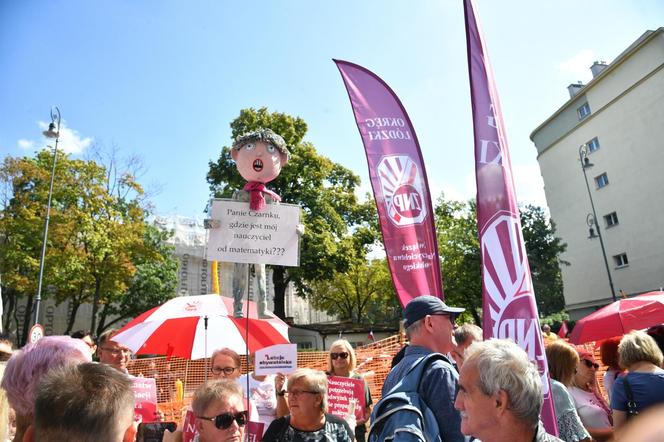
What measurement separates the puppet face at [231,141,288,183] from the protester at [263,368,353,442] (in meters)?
2.18

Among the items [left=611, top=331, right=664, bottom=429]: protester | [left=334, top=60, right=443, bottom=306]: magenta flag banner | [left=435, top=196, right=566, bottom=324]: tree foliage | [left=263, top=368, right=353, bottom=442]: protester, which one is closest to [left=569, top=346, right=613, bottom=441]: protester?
[left=611, top=331, right=664, bottom=429]: protester

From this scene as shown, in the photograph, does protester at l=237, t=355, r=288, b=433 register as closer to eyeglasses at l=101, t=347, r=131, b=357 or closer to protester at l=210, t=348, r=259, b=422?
protester at l=210, t=348, r=259, b=422

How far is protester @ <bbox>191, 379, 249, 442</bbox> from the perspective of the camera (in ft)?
8.88

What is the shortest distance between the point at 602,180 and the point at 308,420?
114ft

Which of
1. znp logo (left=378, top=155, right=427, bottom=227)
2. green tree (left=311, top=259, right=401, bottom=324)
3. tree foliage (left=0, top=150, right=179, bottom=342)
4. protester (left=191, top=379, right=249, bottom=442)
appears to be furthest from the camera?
green tree (left=311, top=259, right=401, bottom=324)

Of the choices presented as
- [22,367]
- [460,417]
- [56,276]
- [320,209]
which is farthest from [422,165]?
[56,276]

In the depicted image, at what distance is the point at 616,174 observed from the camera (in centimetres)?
3047

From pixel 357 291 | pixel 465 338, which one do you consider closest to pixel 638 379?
pixel 465 338

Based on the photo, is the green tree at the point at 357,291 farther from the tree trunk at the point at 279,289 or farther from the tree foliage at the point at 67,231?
the tree foliage at the point at 67,231

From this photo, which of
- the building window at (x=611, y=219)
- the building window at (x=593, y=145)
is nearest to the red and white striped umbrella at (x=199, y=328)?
the building window at (x=611, y=219)

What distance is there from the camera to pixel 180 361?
574 inches

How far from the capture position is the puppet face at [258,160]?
4875mm

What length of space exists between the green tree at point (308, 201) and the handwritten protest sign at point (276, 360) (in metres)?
19.8

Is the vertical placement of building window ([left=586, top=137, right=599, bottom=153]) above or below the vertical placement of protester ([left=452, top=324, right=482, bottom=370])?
above
